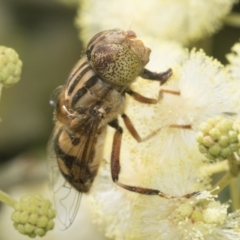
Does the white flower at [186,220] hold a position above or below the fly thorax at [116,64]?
below

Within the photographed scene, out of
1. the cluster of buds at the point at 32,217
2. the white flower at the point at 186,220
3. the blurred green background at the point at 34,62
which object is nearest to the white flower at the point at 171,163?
the white flower at the point at 186,220

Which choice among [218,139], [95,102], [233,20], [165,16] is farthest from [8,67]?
[233,20]

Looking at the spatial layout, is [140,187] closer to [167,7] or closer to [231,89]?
[231,89]

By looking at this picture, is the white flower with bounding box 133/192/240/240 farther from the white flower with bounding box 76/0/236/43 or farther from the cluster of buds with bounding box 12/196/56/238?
the white flower with bounding box 76/0/236/43

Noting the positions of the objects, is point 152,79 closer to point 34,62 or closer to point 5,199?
point 5,199

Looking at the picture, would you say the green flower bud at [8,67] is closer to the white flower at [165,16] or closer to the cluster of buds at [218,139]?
the cluster of buds at [218,139]

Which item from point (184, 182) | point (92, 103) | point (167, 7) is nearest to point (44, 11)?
point (167, 7)
